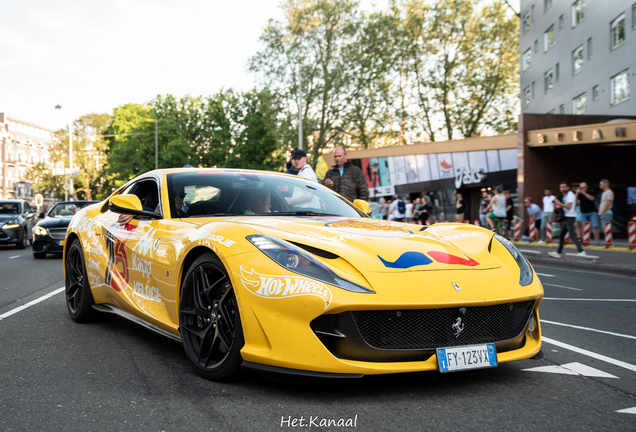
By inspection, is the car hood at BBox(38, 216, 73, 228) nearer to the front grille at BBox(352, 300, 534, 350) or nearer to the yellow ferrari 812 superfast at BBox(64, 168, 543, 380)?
the yellow ferrari 812 superfast at BBox(64, 168, 543, 380)

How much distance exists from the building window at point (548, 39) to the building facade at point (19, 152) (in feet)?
233

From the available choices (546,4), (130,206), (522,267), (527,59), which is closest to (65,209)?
(130,206)

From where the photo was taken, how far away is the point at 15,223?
704 inches

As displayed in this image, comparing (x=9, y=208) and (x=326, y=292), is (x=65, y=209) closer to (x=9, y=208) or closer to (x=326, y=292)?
(x=9, y=208)

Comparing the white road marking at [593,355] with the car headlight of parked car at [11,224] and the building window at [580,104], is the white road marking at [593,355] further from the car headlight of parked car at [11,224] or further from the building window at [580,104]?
the building window at [580,104]

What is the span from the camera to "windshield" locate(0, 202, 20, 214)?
18.3m

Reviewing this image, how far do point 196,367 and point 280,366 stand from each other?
0.70 m

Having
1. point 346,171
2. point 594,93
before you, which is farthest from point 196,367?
point 594,93

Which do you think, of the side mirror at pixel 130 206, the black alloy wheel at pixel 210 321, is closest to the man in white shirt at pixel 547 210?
the side mirror at pixel 130 206

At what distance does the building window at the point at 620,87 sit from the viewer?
24.8 metres

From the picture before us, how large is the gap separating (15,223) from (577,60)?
26766 mm

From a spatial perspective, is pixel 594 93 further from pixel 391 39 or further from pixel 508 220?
pixel 391 39

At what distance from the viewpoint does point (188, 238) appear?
369cm

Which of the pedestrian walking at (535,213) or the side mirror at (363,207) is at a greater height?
the side mirror at (363,207)
